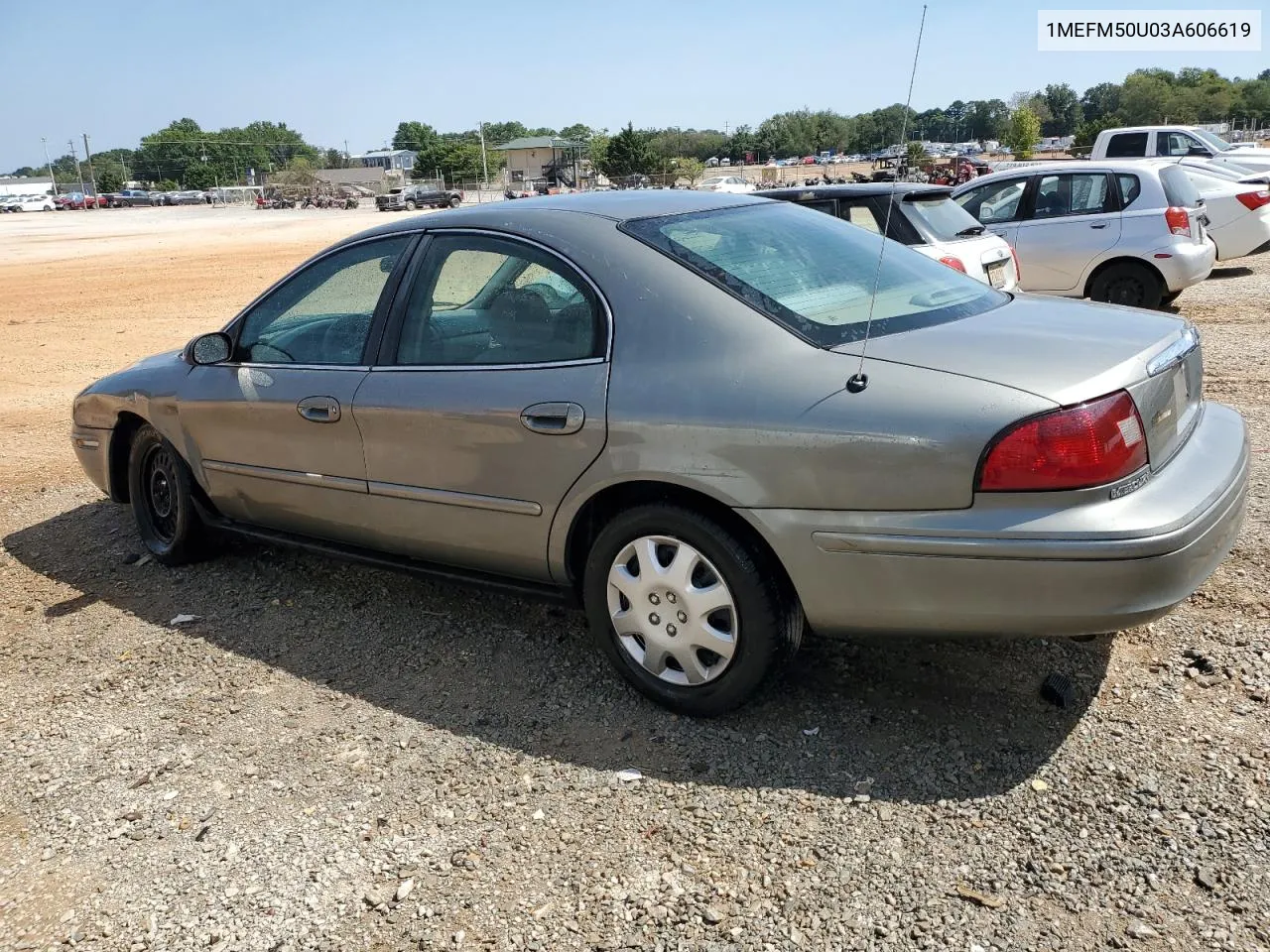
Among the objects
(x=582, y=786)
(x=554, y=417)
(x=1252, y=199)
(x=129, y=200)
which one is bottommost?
(x=129, y=200)

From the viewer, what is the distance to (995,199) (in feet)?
39.2

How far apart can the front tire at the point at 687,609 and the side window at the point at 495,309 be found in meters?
0.65

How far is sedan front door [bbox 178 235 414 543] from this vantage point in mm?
4176

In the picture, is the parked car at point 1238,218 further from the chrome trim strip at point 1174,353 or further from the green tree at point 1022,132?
the green tree at point 1022,132

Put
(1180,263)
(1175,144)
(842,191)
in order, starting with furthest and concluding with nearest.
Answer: (1175,144), (1180,263), (842,191)

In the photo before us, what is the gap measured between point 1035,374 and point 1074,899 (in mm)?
1329

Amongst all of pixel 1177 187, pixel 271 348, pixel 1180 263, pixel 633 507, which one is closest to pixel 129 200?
A: pixel 1177 187

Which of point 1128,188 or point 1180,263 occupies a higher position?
point 1128,188

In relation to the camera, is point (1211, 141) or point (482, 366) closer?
point (482, 366)

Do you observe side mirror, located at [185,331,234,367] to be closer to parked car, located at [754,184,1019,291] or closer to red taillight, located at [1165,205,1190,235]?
parked car, located at [754,184,1019,291]

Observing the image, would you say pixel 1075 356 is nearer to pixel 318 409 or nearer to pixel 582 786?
pixel 582 786

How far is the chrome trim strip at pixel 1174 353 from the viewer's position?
10.1ft

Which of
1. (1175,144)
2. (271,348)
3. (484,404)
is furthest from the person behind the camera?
(1175,144)

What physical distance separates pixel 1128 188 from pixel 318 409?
9750 millimetres
